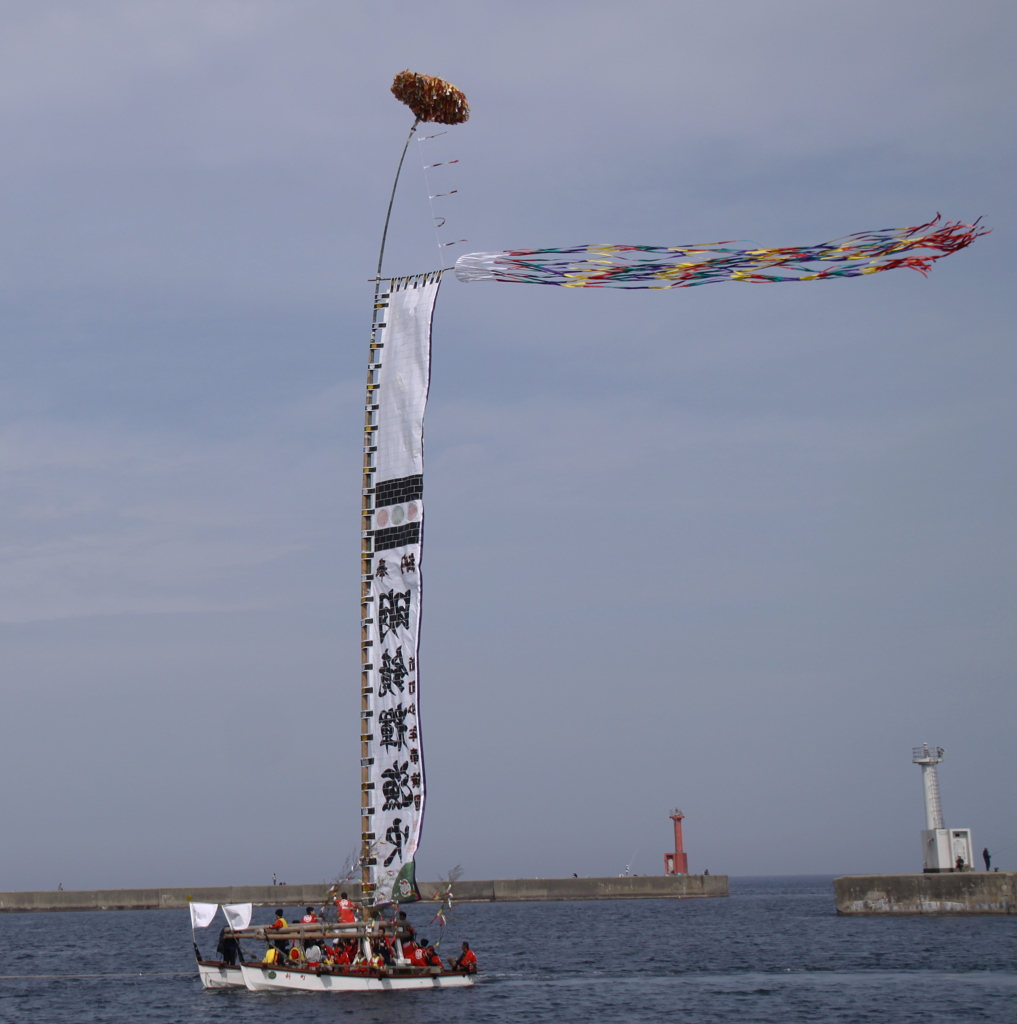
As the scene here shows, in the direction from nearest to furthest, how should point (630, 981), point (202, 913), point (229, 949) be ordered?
point (202, 913), point (229, 949), point (630, 981)

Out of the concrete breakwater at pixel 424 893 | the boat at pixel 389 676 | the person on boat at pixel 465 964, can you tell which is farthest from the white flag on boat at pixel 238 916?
the concrete breakwater at pixel 424 893

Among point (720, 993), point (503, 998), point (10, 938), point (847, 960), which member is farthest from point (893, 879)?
point (10, 938)

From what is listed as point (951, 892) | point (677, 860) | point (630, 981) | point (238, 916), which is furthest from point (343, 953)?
point (677, 860)

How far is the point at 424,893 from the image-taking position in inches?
5221

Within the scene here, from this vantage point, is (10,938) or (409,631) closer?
(409,631)

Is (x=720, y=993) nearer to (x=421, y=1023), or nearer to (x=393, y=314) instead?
(x=421, y=1023)

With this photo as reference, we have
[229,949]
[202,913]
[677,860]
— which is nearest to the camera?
[202,913]

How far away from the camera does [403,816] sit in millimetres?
36438

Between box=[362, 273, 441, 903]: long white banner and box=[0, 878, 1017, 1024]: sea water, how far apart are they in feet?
10.7

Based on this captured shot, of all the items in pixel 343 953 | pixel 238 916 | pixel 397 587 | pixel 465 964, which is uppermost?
pixel 397 587

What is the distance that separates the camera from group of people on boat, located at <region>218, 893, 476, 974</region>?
3756 centimetres

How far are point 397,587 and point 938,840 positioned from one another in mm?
51161

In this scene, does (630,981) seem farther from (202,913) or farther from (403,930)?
(202,913)

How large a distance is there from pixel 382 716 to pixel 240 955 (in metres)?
9.23
